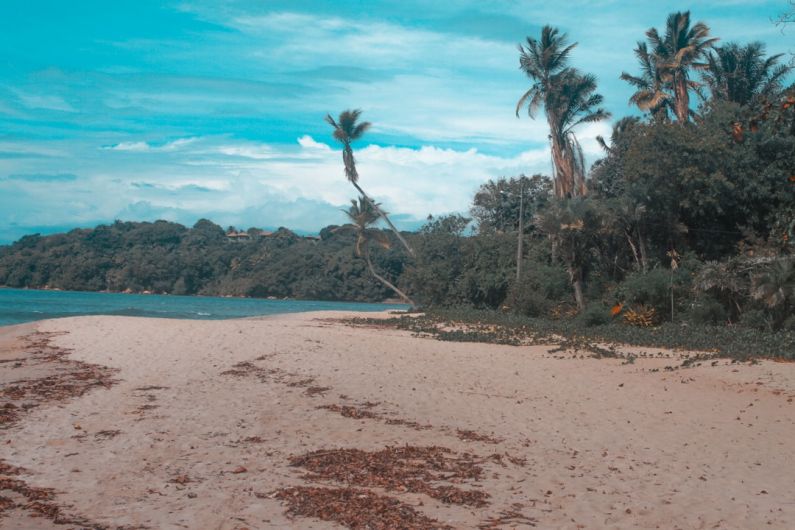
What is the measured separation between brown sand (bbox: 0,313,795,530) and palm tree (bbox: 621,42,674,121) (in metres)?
21.5

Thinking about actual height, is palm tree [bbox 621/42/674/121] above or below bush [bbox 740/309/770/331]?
above

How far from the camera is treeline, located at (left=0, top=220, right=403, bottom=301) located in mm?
79688

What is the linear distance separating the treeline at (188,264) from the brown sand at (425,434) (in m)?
58.6

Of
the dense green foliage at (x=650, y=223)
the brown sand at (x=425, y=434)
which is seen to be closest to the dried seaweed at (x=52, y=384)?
the brown sand at (x=425, y=434)

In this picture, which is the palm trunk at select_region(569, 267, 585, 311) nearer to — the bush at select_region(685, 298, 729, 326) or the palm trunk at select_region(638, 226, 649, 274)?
the palm trunk at select_region(638, 226, 649, 274)

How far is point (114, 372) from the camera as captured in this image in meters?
13.5

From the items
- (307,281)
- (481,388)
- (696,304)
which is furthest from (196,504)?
(307,281)

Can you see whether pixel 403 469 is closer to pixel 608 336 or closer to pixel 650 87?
pixel 608 336

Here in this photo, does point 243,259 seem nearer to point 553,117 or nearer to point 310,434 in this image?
point 553,117

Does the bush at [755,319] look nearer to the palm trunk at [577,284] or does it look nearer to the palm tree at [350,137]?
the palm trunk at [577,284]

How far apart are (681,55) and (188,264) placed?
71385mm

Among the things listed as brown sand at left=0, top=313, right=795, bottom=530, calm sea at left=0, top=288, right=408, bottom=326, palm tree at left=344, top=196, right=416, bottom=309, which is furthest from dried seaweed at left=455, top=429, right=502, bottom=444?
palm tree at left=344, top=196, right=416, bottom=309

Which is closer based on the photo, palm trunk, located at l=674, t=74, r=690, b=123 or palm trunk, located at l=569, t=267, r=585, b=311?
palm trunk, located at l=569, t=267, r=585, b=311

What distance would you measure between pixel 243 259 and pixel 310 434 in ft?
290
